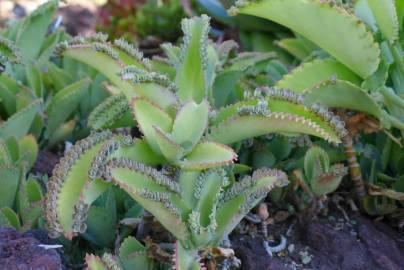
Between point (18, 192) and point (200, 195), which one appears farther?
point (18, 192)

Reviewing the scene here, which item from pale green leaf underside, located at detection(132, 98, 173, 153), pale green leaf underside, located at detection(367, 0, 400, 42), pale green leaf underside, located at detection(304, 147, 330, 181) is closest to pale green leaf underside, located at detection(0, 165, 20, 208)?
pale green leaf underside, located at detection(132, 98, 173, 153)

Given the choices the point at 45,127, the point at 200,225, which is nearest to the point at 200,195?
the point at 200,225

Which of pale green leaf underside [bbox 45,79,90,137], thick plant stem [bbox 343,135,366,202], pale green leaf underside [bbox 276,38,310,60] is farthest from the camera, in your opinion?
pale green leaf underside [bbox 276,38,310,60]

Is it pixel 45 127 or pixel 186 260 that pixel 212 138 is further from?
pixel 45 127

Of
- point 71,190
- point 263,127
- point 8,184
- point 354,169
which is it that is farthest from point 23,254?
point 354,169

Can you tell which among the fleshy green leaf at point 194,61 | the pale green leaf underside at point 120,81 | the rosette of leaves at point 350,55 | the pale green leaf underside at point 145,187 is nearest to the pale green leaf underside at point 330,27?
the rosette of leaves at point 350,55

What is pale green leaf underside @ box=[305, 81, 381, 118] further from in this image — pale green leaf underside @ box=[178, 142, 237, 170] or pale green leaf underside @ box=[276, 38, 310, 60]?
pale green leaf underside @ box=[276, 38, 310, 60]
